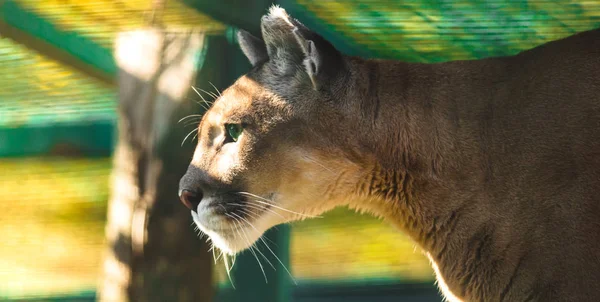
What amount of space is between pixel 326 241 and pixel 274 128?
2.84 meters

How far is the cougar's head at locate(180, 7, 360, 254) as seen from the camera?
3.48m

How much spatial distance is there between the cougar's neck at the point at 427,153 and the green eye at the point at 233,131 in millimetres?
488

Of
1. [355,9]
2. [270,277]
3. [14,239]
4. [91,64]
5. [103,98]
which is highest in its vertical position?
[355,9]

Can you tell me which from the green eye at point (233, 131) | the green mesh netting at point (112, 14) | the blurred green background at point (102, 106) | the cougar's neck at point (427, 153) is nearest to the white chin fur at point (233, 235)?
the green eye at point (233, 131)

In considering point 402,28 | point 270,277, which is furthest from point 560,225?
point 270,277

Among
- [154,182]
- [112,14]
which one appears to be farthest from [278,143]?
[112,14]

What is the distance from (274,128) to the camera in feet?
11.5

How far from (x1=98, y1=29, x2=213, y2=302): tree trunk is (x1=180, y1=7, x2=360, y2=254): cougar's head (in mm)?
687

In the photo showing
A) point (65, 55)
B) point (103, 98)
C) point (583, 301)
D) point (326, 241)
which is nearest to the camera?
point (583, 301)

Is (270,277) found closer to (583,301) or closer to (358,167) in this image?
(358,167)

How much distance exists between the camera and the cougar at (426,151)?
10.5 feet

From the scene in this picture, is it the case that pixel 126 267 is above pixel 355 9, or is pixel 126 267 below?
below

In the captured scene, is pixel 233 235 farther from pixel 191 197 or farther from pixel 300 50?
pixel 300 50

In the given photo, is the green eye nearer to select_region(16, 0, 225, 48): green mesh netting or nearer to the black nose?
the black nose
